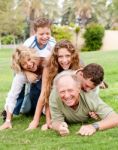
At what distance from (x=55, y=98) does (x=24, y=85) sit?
987 millimetres

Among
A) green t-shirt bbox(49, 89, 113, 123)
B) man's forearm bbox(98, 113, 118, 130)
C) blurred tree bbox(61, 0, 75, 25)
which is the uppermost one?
green t-shirt bbox(49, 89, 113, 123)

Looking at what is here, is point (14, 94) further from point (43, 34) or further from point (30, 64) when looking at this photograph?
point (43, 34)

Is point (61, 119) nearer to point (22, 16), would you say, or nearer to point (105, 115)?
point (105, 115)

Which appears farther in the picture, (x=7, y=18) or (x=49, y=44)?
(x=7, y=18)

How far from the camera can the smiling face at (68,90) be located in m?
4.93

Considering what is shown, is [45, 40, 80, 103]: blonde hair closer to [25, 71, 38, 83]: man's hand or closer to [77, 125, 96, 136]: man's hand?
[25, 71, 38, 83]: man's hand

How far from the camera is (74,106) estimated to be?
5328mm

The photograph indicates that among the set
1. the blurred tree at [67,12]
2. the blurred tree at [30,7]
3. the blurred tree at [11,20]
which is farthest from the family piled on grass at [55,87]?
the blurred tree at [67,12]

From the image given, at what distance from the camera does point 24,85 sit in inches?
244

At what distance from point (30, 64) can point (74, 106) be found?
0.92 m

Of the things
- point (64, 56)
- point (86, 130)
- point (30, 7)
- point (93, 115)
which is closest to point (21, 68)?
point (64, 56)

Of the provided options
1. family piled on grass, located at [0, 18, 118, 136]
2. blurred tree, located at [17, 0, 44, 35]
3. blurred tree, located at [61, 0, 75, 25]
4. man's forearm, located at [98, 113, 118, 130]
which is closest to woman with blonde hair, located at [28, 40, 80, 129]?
family piled on grass, located at [0, 18, 118, 136]

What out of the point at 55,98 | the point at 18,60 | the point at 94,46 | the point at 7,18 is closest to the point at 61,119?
the point at 55,98

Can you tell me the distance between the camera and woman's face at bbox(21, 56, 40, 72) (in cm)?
586
